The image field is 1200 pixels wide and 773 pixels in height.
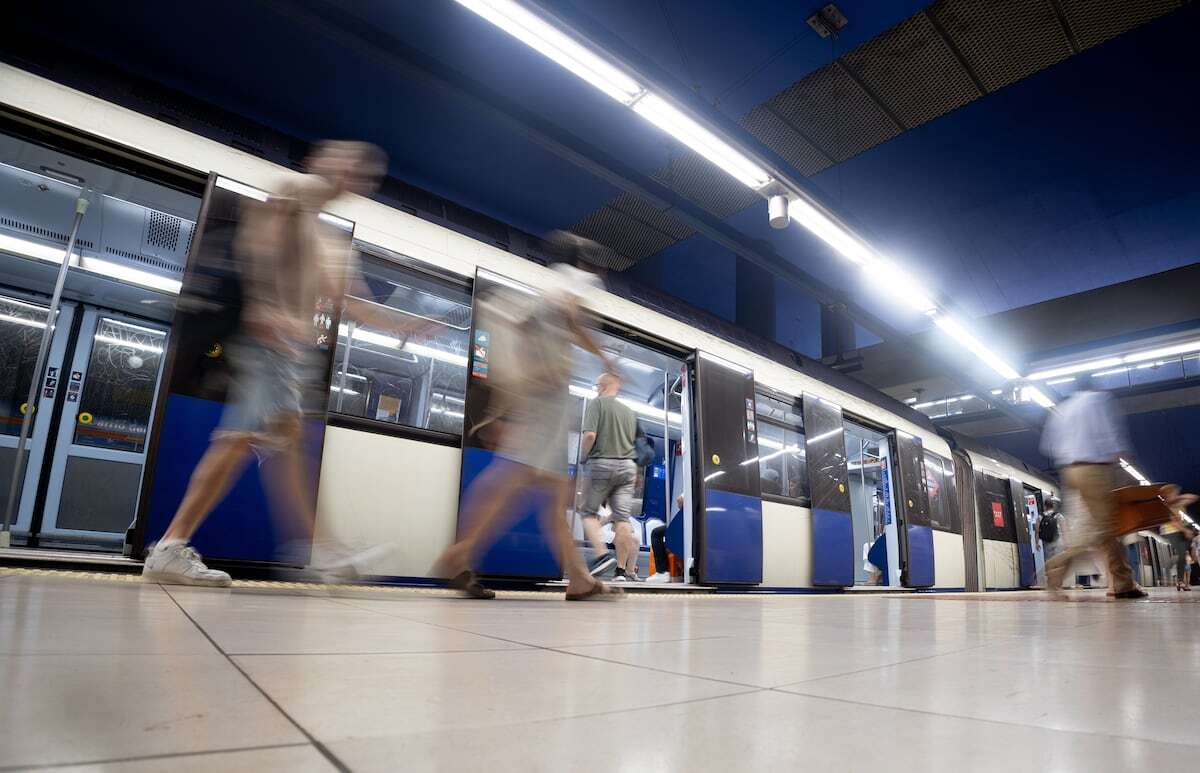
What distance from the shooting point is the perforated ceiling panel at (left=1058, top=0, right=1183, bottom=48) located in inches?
153

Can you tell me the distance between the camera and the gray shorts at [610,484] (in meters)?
4.60

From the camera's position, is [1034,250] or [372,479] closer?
[372,479]

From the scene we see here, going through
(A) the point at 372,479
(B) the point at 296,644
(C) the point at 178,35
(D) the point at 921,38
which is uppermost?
(D) the point at 921,38

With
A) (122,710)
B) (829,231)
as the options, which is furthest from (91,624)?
(829,231)

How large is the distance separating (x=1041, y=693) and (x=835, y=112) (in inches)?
196

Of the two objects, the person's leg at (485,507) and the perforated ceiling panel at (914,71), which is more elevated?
the perforated ceiling panel at (914,71)

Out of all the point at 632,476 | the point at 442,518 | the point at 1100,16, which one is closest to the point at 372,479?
the point at 442,518

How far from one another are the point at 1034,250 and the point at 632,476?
550cm

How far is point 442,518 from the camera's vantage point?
404cm

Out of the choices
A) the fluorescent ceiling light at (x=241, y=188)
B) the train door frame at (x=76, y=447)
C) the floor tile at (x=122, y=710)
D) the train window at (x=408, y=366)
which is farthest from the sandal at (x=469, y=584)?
the train door frame at (x=76, y=447)

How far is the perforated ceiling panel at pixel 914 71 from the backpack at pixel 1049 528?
11.5m

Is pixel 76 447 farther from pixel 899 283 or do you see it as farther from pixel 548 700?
pixel 899 283

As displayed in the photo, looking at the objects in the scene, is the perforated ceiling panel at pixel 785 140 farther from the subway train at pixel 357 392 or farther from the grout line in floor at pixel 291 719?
the grout line in floor at pixel 291 719

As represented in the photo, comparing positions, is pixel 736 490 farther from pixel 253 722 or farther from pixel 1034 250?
pixel 253 722
